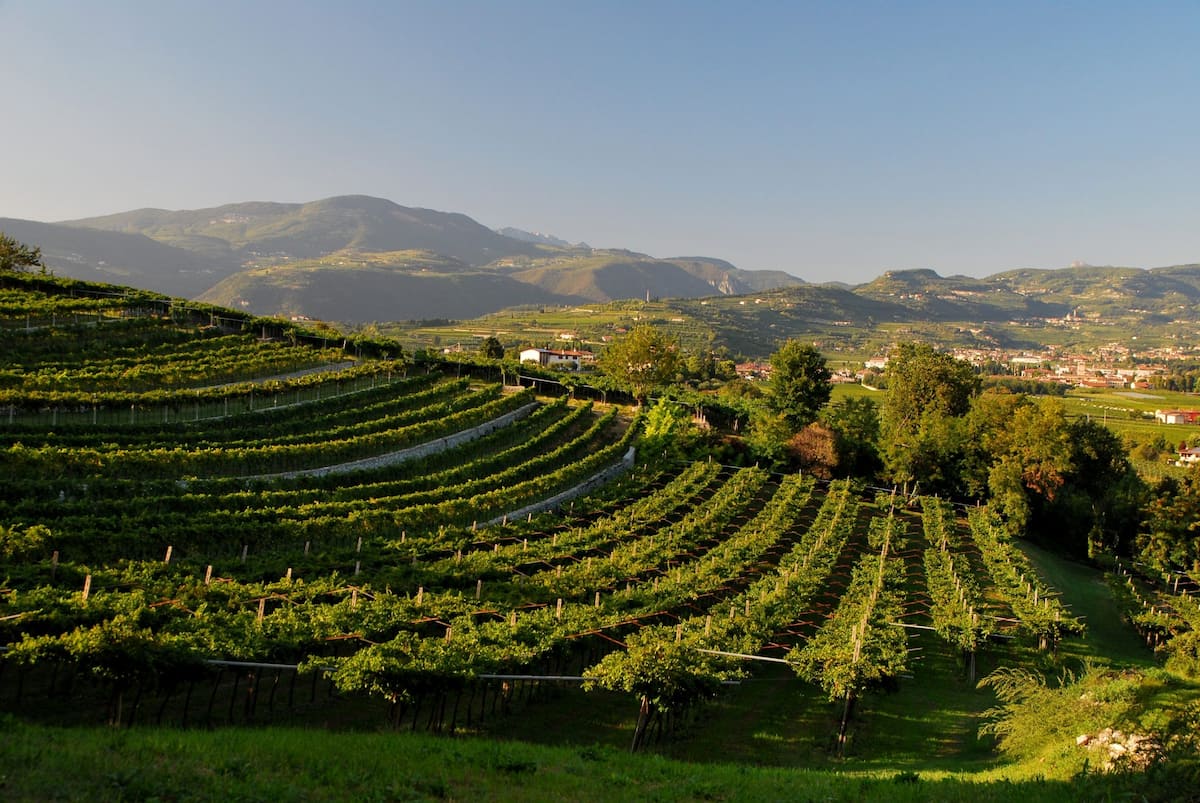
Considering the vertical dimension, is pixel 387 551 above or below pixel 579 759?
below

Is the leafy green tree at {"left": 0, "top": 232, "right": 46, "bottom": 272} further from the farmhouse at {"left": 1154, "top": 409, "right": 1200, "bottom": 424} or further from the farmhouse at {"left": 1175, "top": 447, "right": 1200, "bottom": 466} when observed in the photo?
the farmhouse at {"left": 1154, "top": 409, "right": 1200, "bottom": 424}

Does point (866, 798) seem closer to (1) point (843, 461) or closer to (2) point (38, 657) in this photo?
(2) point (38, 657)

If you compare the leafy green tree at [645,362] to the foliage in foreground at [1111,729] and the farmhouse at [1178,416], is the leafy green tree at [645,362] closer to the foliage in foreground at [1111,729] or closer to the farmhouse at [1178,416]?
the foliage in foreground at [1111,729]

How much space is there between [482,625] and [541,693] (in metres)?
2.19

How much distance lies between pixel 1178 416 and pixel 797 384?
80824 millimetres

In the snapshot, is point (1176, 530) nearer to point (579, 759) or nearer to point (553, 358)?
point (579, 759)

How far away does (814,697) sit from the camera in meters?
20.4

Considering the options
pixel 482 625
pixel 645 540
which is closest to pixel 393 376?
pixel 645 540

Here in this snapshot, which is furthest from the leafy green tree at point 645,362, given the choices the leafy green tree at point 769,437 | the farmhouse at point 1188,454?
the farmhouse at point 1188,454

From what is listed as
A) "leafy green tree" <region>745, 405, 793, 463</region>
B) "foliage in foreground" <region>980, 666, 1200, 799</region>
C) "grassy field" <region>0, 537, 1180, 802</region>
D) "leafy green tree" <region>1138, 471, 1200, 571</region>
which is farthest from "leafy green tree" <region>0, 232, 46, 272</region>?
"leafy green tree" <region>1138, 471, 1200, 571</region>

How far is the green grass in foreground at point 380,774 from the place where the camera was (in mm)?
9258

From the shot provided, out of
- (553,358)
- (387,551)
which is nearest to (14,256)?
(387,551)

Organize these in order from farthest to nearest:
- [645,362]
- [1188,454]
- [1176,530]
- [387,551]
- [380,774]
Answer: [1188,454], [645,362], [1176,530], [387,551], [380,774]

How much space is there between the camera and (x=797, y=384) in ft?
214
